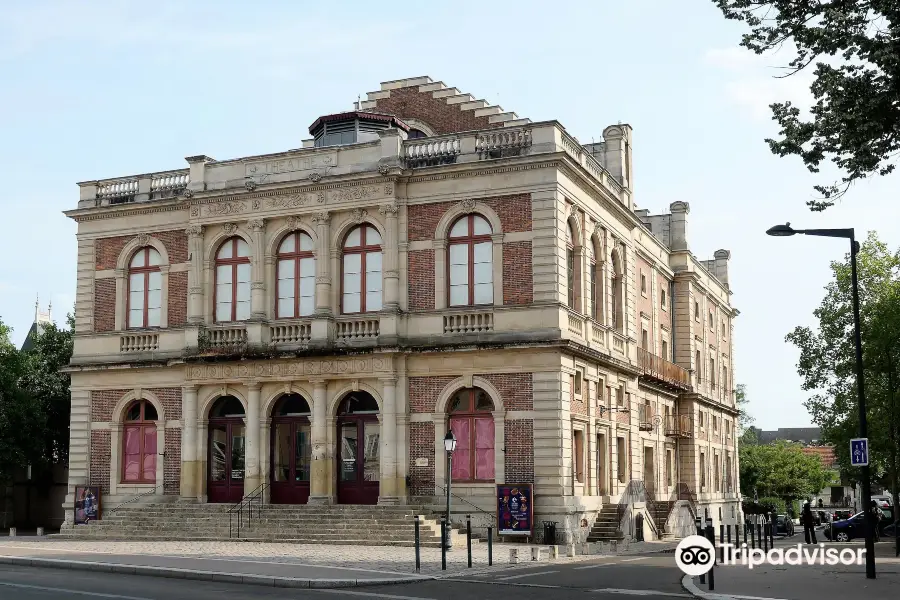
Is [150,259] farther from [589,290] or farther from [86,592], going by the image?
[86,592]

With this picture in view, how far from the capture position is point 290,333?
118 ft

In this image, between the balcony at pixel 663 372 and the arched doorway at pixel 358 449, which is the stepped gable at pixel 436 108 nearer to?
the balcony at pixel 663 372

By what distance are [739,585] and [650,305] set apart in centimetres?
2814

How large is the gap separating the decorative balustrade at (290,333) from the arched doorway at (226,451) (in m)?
2.61

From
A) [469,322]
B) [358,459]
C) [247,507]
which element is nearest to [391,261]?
[469,322]

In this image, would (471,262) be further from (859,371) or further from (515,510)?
(859,371)

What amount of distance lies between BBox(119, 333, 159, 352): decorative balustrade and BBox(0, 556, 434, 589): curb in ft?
41.8

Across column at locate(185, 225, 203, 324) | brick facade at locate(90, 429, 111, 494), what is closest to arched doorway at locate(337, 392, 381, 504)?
column at locate(185, 225, 203, 324)

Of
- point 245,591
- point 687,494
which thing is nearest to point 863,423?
point 245,591

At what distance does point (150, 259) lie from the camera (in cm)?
3903

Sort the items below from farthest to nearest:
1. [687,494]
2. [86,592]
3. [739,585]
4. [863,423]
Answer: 1. [687,494]
2. [863,423]
3. [739,585]
4. [86,592]

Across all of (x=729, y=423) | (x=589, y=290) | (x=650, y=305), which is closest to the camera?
(x=589, y=290)

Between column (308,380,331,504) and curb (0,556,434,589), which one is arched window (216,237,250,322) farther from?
curb (0,556,434,589)

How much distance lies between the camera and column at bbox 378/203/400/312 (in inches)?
1364
